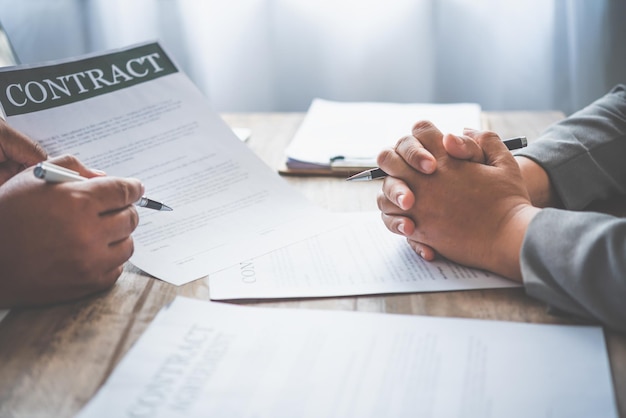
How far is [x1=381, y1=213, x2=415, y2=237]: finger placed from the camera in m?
0.76

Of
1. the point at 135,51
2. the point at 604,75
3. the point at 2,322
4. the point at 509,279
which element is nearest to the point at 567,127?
the point at 509,279

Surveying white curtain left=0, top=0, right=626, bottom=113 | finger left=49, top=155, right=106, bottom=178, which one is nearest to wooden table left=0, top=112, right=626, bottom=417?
finger left=49, top=155, right=106, bottom=178

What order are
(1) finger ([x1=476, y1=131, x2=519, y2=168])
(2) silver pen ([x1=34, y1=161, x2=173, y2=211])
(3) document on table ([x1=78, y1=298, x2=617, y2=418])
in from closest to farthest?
(3) document on table ([x1=78, y1=298, x2=617, y2=418]), (2) silver pen ([x1=34, y1=161, x2=173, y2=211]), (1) finger ([x1=476, y1=131, x2=519, y2=168])

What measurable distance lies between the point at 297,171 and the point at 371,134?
19 centimetres

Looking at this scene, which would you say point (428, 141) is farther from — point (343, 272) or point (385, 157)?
point (343, 272)

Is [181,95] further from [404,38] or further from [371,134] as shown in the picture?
[404,38]

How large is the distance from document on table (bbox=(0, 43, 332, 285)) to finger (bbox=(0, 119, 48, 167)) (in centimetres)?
3

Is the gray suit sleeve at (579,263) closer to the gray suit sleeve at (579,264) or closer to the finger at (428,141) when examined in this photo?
the gray suit sleeve at (579,264)

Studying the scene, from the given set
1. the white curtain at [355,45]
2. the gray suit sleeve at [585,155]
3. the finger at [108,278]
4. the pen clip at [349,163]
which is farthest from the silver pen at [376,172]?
the white curtain at [355,45]

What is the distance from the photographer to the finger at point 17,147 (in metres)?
0.82

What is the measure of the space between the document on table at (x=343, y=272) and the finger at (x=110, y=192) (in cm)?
12

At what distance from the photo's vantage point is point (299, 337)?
1.97 feet

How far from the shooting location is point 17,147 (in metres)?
0.82

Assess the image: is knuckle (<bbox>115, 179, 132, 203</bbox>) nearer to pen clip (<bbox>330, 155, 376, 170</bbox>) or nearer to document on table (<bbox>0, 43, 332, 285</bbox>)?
document on table (<bbox>0, 43, 332, 285</bbox>)
